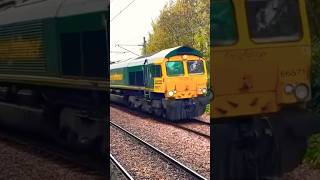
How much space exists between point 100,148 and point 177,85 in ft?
1.74

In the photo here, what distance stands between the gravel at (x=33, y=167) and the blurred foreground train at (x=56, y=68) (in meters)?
0.14

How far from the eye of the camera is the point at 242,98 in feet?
7.47

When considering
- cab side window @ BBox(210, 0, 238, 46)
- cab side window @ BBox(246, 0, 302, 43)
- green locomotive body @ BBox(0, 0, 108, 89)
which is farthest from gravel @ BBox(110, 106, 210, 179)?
cab side window @ BBox(246, 0, 302, 43)

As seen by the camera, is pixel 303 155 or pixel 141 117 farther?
pixel 303 155

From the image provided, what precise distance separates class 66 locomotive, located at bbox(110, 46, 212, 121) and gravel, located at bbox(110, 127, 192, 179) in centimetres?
19

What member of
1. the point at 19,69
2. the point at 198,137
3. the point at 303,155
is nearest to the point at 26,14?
the point at 19,69

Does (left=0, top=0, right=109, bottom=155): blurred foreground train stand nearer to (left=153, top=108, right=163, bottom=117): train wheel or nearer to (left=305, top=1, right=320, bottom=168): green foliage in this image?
(left=153, top=108, right=163, bottom=117): train wheel

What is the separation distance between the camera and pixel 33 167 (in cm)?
239

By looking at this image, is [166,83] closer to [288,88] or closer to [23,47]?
[288,88]

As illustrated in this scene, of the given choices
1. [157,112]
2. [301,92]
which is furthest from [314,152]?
[157,112]

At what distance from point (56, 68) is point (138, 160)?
2.18 ft

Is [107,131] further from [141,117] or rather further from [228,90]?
[228,90]

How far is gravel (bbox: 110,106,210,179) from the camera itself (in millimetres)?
2207

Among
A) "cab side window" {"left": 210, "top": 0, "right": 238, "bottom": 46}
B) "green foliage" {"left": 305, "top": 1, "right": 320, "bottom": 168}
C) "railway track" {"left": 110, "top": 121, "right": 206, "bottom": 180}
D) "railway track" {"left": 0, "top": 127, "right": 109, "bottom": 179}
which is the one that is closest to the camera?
"cab side window" {"left": 210, "top": 0, "right": 238, "bottom": 46}
